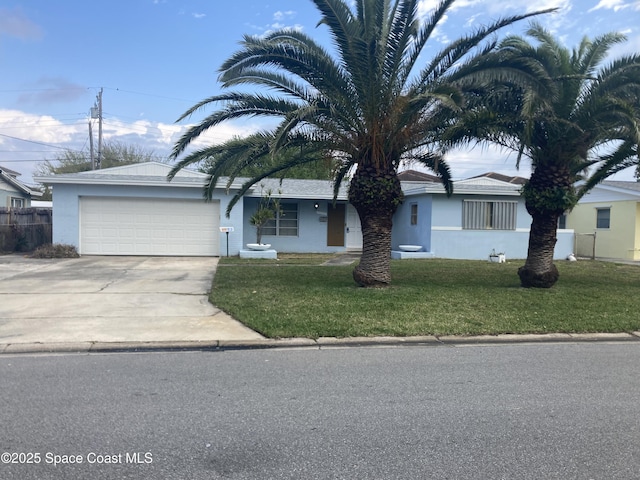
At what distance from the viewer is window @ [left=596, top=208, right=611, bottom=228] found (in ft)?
73.6

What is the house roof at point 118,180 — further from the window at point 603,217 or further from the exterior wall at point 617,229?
the window at point 603,217

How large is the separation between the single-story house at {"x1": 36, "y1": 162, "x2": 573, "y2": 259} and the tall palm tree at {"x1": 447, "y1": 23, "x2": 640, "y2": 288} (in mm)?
7675

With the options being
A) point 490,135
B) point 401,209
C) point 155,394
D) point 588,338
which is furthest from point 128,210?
point 588,338

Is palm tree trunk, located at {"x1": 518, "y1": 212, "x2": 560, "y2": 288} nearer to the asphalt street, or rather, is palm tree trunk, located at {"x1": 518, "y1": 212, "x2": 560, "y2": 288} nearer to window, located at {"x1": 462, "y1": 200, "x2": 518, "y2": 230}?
the asphalt street

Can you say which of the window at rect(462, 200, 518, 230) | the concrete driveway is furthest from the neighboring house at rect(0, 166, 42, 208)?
Answer: the window at rect(462, 200, 518, 230)

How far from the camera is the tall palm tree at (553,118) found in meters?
9.71

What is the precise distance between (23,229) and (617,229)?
80.2ft

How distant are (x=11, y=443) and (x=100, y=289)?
23.9 feet

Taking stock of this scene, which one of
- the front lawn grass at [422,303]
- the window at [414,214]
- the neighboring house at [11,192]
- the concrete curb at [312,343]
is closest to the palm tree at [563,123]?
the front lawn grass at [422,303]

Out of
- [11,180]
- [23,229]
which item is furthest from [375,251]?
[11,180]

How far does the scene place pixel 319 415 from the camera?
445cm

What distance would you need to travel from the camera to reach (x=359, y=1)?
9758 mm

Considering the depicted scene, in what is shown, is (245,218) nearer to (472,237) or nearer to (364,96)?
(472,237)

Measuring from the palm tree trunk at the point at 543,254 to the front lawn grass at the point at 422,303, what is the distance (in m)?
0.41
